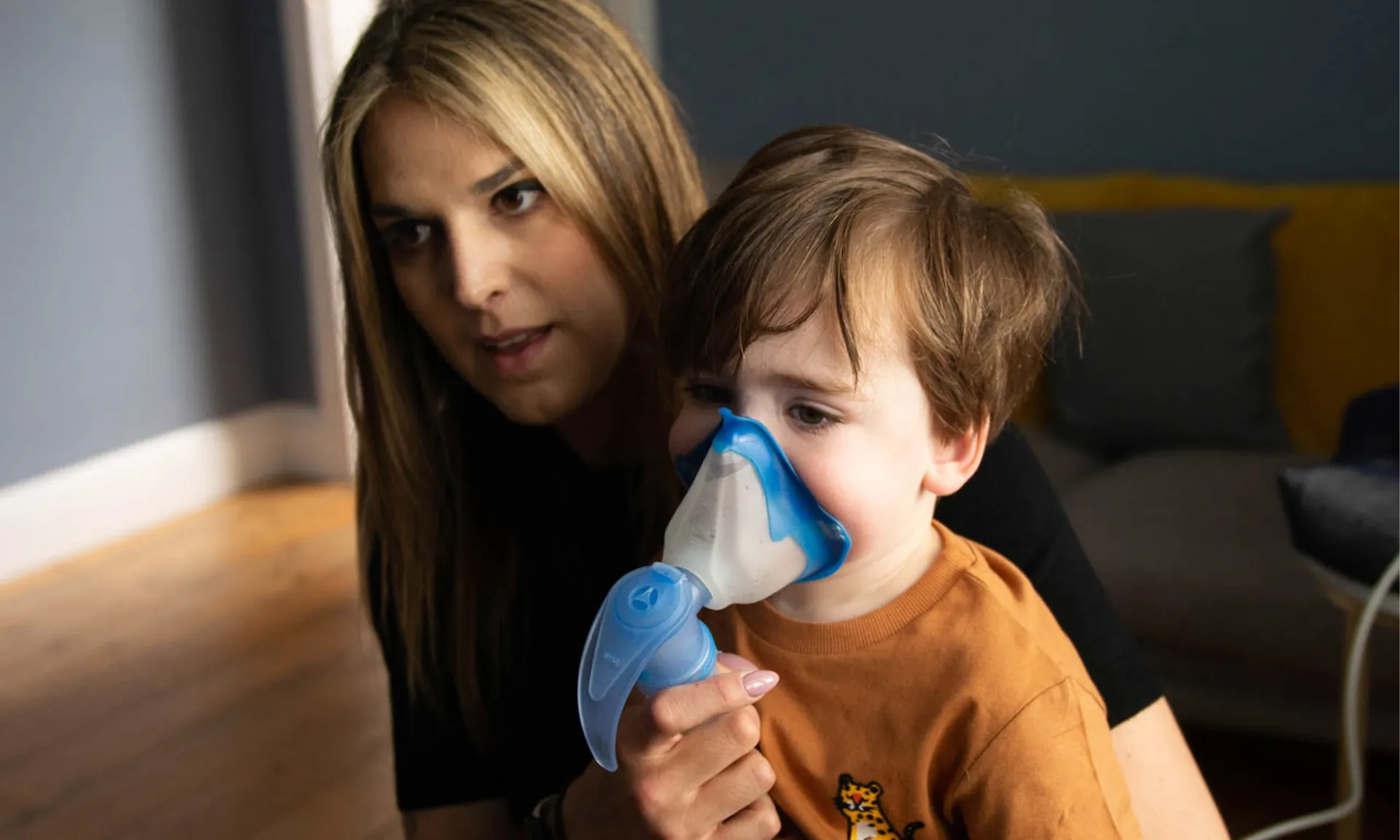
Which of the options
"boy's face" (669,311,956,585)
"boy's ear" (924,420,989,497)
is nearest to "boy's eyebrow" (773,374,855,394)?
"boy's face" (669,311,956,585)

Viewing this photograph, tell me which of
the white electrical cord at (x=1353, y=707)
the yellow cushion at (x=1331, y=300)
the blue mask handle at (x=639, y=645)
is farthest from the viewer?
the yellow cushion at (x=1331, y=300)

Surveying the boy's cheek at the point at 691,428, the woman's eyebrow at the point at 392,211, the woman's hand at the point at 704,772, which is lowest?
the woman's hand at the point at 704,772

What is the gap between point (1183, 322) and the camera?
2607 mm

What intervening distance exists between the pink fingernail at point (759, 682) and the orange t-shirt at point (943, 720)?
60 millimetres

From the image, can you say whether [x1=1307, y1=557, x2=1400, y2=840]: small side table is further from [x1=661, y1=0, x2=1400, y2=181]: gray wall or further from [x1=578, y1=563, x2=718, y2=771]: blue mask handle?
[x1=661, y1=0, x2=1400, y2=181]: gray wall

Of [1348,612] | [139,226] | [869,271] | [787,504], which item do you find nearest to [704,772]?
[787,504]

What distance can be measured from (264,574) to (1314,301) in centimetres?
234

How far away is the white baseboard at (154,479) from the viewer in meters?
3.37

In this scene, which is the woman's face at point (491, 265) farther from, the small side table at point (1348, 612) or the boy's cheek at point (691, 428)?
the small side table at point (1348, 612)

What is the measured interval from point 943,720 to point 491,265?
0.52 m

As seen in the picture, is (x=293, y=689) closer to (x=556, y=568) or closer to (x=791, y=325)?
(x=556, y=568)

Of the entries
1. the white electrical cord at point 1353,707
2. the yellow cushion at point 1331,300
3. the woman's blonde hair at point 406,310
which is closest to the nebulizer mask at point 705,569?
the woman's blonde hair at point 406,310

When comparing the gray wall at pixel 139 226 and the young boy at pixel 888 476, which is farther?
the gray wall at pixel 139 226

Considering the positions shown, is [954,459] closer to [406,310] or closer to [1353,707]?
[406,310]
